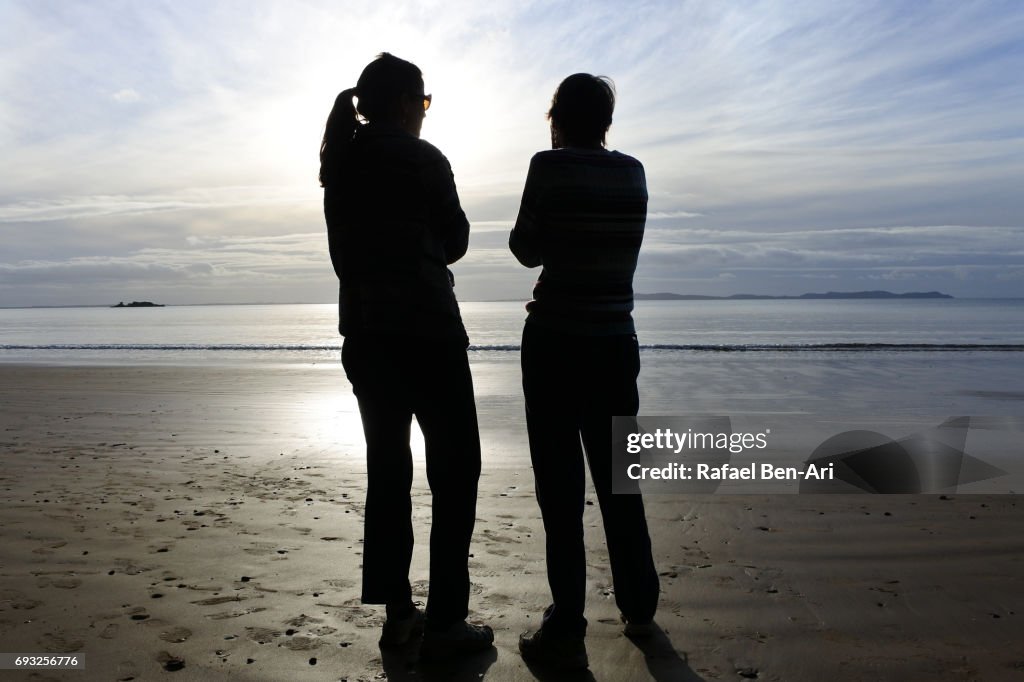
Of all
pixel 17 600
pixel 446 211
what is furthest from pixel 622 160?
pixel 17 600

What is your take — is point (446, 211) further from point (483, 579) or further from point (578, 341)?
point (483, 579)

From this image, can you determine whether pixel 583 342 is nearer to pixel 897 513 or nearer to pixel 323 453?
pixel 897 513

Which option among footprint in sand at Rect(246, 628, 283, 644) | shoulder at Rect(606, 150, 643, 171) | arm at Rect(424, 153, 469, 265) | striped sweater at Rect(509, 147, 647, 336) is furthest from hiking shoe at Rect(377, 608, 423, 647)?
shoulder at Rect(606, 150, 643, 171)

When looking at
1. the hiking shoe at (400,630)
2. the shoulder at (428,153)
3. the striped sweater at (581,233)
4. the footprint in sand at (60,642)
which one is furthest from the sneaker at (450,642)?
the shoulder at (428,153)

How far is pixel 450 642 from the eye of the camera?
2.64m

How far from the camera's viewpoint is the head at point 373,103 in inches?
103

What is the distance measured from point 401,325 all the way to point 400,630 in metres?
1.11

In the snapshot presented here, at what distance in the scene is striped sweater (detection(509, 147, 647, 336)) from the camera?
102 inches

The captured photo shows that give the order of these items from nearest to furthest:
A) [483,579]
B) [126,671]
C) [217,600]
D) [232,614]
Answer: [126,671]
[232,614]
[217,600]
[483,579]

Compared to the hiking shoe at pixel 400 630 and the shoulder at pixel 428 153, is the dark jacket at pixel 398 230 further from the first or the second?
the hiking shoe at pixel 400 630

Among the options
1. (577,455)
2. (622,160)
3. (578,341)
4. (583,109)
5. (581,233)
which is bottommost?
(577,455)

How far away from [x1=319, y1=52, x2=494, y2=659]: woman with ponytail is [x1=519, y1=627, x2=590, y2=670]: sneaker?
172 mm

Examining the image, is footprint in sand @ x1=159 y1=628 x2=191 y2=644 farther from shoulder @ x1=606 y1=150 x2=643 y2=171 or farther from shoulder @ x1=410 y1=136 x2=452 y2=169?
Result: shoulder @ x1=606 y1=150 x2=643 y2=171

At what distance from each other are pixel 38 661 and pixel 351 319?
1.54 metres
